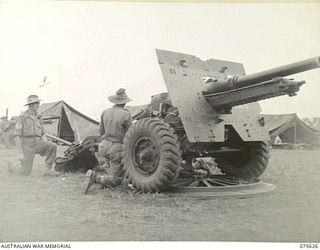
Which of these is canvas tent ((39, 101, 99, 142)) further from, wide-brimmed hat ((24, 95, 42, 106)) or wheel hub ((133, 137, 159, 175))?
wheel hub ((133, 137, 159, 175))

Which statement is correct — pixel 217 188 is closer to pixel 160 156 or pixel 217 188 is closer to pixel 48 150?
pixel 160 156

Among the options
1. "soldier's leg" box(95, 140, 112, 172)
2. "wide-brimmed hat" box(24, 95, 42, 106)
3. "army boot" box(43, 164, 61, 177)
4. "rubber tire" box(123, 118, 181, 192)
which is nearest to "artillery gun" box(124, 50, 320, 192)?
"rubber tire" box(123, 118, 181, 192)

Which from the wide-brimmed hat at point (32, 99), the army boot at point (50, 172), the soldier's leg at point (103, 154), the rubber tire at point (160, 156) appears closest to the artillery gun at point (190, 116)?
the rubber tire at point (160, 156)

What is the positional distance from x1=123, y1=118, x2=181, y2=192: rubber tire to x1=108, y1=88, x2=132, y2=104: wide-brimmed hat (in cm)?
13

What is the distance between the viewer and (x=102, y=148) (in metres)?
2.35

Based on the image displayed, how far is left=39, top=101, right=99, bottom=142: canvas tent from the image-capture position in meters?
2.15

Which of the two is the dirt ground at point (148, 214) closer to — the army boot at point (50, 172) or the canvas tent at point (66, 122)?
the army boot at point (50, 172)

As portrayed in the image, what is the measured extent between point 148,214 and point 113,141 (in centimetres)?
43

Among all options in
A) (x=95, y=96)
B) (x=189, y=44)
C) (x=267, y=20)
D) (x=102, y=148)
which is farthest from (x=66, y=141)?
(x=267, y=20)

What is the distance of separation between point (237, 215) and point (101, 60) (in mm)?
744

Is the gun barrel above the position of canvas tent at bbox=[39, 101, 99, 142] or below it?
above

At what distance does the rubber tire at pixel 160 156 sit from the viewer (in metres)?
2.14

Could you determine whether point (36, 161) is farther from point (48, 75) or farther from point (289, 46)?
point (289, 46)

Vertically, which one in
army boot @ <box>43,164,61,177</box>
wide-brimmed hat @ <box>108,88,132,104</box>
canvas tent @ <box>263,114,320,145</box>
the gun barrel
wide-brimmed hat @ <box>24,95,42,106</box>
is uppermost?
the gun barrel
